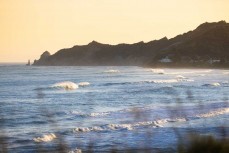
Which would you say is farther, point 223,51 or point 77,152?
point 223,51

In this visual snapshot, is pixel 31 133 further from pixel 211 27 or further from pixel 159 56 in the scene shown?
pixel 211 27

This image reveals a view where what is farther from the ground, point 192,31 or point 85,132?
point 192,31

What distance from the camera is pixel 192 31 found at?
178 metres

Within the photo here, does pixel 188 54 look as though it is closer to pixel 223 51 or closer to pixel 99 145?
pixel 223 51

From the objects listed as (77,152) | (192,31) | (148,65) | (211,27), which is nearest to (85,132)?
(77,152)

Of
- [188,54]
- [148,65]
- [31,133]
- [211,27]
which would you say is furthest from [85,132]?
[211,27]

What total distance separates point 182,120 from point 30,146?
6984mm

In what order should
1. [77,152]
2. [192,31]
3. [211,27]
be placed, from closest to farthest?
1. [77,152]
2. [211,27]
3. [192,31]

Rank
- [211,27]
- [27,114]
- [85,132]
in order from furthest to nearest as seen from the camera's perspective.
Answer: [211,27]
[27,114]
[85,132]

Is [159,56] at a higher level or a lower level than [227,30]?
lower

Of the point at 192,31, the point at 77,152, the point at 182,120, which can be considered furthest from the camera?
the point at 192,31

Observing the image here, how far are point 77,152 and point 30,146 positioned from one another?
2.17 metres

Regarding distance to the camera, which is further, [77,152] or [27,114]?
[27,114]

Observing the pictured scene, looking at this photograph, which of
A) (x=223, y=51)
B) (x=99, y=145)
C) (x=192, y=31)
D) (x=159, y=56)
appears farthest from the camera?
(x=192, y=31)
